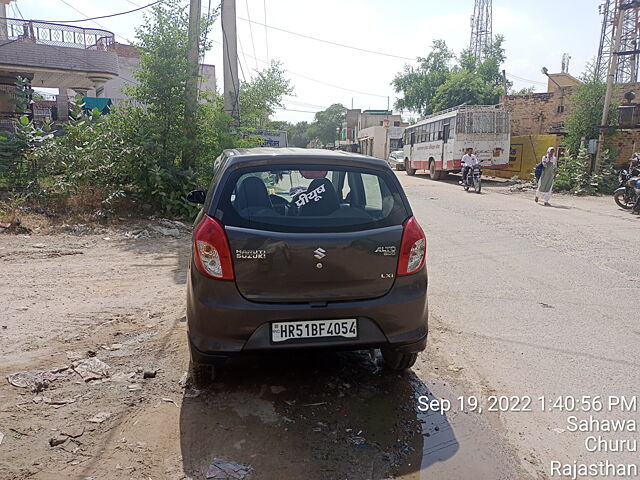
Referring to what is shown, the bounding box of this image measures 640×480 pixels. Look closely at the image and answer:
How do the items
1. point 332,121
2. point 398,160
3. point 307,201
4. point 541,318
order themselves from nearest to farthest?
point 307,201
point 541,318
point 398,160
point 332,121

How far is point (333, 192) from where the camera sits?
3568mm

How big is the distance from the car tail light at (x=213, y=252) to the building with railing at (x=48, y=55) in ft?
59.7

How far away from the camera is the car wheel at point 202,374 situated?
3.47 m

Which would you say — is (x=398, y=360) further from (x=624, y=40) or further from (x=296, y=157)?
(x=624, y=40)

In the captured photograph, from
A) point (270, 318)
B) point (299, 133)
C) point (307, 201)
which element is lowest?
point (270, 318)

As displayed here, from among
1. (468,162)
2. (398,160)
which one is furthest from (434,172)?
(398,160)

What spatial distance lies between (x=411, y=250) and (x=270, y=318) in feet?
3.39

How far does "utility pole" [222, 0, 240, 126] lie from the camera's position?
11.8 metres

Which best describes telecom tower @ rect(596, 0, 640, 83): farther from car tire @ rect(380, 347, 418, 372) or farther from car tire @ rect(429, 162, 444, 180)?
car tire @ rect(380, 347, 418, 372)

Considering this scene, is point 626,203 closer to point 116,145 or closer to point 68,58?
point 116,145

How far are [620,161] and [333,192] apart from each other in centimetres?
2020

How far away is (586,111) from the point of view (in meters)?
19.7

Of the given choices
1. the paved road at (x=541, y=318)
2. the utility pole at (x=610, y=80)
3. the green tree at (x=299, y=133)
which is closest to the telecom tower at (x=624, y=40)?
the utility pole at (x=610, y=80)

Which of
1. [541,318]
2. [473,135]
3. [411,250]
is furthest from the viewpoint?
[473,135]
